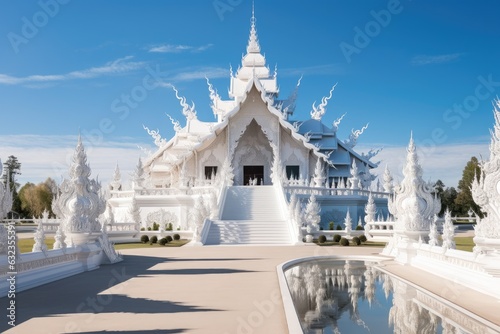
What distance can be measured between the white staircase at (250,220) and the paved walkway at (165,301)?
9.30m

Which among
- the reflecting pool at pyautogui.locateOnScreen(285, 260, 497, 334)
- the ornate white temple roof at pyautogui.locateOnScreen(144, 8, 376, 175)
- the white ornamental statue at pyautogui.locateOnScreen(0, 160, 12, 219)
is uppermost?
the ornate white temple roof at pyautogui.locateOnScreen(144, 8, 376, 175)

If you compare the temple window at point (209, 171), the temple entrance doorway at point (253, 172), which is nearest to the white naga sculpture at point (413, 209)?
the temple window at point (209, 171)


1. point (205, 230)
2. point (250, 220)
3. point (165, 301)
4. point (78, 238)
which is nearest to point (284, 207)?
point (250, 220)

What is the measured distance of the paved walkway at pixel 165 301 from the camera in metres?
6.98

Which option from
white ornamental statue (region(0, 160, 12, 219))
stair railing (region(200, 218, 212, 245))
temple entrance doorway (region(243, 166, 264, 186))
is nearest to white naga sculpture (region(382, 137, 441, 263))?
stair railing (region(200, 218, 212, 245))

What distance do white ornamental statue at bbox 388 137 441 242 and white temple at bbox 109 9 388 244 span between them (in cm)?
1100

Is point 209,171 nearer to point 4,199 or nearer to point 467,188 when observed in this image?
point 467,188

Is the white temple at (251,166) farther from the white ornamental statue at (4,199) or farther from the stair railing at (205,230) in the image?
the white ornamental statue at (4,199)

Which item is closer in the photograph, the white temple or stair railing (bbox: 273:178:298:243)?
stair railing (bbox: 273:178:298:243)

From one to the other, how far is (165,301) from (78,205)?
696 centimetres

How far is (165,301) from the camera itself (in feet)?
29.3

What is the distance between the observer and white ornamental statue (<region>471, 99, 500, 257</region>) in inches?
368

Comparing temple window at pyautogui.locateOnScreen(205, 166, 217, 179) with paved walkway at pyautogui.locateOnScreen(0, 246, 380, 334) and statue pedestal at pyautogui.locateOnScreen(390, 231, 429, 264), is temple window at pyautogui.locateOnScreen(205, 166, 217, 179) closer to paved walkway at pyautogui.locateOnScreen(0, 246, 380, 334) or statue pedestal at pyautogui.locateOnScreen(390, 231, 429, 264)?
statue pedestal at pyautogui.locateOnScreen(390, 231, 429, 264)

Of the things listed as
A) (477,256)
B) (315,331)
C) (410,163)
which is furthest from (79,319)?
(410,163)
